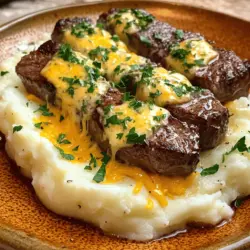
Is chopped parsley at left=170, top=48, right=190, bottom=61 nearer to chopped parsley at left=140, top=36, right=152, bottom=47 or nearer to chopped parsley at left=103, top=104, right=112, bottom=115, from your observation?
chopped parsley at left=140, top=36, right=152, bottom=47

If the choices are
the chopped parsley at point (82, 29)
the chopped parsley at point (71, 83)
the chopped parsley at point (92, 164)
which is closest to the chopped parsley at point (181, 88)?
the chopped parsley at point (71, 83)

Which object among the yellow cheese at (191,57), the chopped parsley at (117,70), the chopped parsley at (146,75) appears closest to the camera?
the chopped parsley at (146,75)

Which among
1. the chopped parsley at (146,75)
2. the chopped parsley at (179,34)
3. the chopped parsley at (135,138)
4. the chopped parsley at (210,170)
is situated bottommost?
the chopped parsley at (210,170)

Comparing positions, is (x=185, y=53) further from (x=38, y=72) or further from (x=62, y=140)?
(x=62, y=140)

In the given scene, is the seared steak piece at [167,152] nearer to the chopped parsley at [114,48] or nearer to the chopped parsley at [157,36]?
the chopped parsley at [114,48]

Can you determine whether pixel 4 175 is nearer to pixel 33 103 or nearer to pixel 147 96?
pixel 33 103

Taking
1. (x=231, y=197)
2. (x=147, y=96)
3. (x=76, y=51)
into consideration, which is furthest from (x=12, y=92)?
(x=231, y=197)
